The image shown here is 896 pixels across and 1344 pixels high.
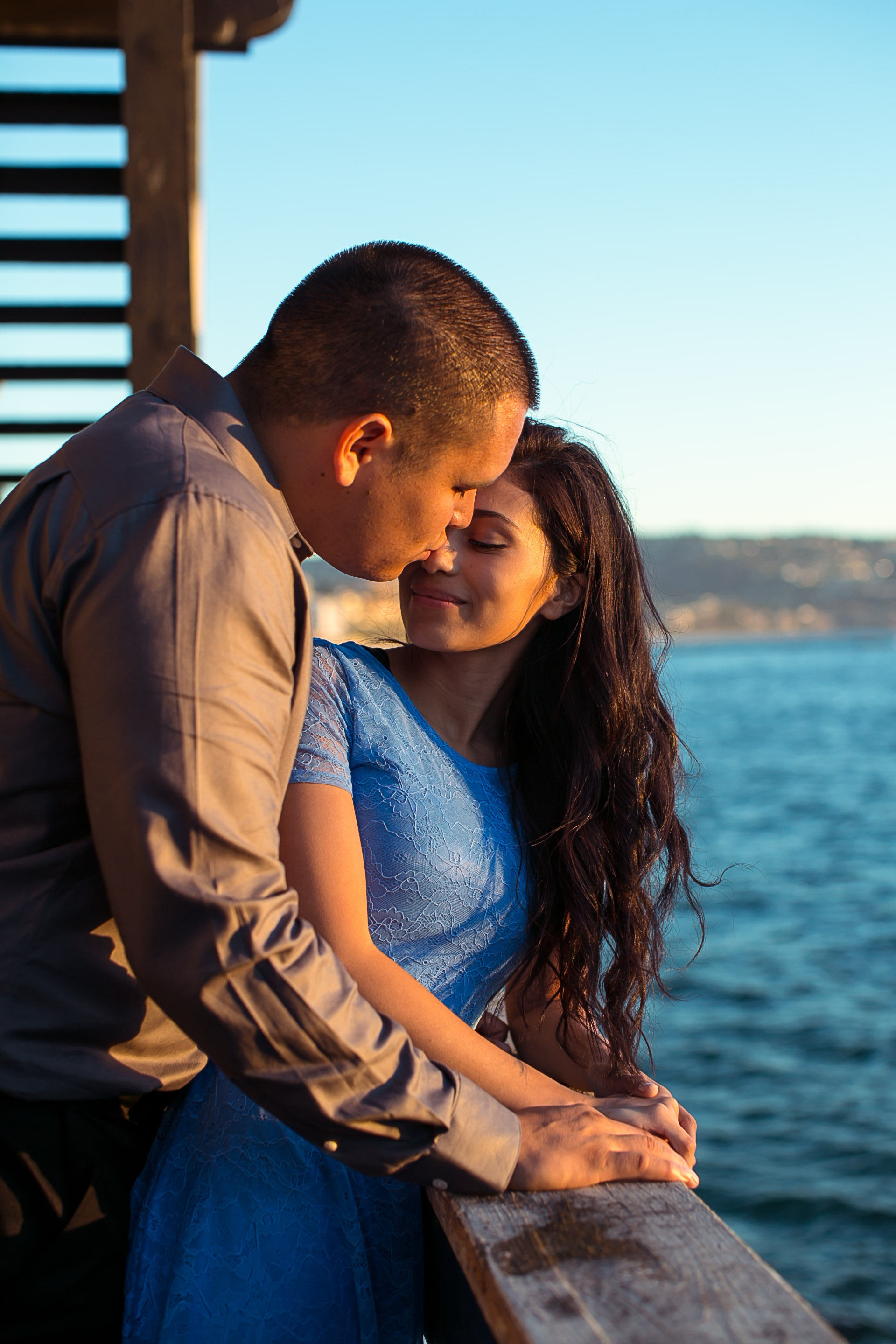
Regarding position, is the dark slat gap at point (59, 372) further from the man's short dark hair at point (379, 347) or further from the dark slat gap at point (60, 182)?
the man's short dark hair at point (379, 347)

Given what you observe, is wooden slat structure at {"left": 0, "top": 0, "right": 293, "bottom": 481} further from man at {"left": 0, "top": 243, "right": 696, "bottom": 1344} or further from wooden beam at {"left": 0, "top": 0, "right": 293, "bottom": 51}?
man at {"left": 0, "top": 243, "right": 696, "bottom": 1344}

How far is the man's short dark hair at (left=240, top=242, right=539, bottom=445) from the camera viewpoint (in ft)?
5.07

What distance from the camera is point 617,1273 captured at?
3.84 feet

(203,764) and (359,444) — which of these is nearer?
(203,764)

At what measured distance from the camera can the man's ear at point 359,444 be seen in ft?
5.07

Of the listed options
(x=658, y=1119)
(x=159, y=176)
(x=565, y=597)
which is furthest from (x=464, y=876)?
(x=159, y=176)

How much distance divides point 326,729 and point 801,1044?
11.0 m

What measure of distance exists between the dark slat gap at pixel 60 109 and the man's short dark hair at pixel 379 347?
238cm

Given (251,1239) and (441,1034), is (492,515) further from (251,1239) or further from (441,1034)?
(251,1239)

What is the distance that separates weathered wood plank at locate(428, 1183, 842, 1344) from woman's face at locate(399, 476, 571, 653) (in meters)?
1.01

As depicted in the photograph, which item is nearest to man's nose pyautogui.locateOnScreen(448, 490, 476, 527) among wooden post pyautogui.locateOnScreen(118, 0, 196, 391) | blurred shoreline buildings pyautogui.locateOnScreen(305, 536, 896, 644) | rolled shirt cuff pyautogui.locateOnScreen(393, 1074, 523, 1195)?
rolled shirt cuff pyautogui.locateOnScreen(393, 1074, 523, 1195)

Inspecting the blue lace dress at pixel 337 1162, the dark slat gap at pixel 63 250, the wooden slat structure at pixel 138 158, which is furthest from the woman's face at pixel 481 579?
the dark slat gap at pixel 63 250

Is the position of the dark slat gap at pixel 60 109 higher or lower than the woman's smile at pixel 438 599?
higher

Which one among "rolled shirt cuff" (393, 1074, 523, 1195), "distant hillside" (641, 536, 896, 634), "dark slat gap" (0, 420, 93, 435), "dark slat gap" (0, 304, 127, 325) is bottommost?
"distant hillside" (641, 536, 896, 634)
